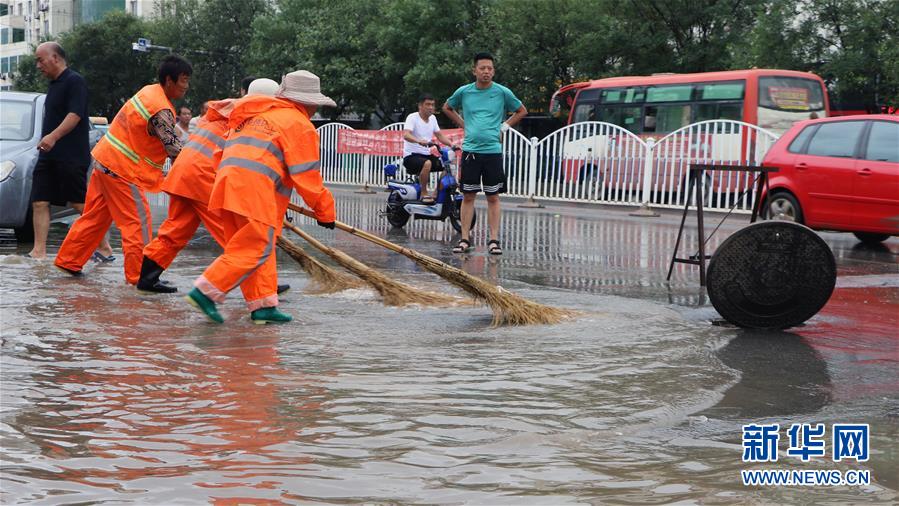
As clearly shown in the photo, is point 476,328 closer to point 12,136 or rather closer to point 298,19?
point 12,136

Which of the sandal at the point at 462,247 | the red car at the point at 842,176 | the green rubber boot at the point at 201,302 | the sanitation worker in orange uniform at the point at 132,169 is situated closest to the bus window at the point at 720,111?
the red car at the point at 842,176

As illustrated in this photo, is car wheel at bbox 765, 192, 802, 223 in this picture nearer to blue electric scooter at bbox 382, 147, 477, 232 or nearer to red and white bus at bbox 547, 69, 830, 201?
blue electric scooter at bbox 382, 147, 477, 232

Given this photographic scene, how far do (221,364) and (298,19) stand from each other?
133 feet

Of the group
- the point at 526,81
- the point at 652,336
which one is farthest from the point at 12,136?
the point at 526,81

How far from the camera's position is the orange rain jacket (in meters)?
6.73

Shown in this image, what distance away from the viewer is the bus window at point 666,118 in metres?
25.8

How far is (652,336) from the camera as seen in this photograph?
663cm

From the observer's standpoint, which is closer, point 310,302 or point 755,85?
point 310,302

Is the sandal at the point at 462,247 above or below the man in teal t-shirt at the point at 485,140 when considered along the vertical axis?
below

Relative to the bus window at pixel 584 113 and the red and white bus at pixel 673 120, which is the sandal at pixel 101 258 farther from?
the bus window at pixel 584 113

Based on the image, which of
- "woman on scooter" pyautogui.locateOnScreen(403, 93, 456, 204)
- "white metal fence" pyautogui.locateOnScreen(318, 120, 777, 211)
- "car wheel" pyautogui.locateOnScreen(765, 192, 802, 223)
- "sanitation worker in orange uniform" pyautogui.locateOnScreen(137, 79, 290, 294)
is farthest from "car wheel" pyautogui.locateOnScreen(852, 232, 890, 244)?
"sanitation worker in orange uniform" pyautogui.locateOnScreen(137, 79, 290, 294)

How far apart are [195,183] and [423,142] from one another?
7.19 m

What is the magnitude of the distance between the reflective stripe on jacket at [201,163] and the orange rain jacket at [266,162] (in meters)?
0.78

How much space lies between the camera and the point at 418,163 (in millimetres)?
15195
